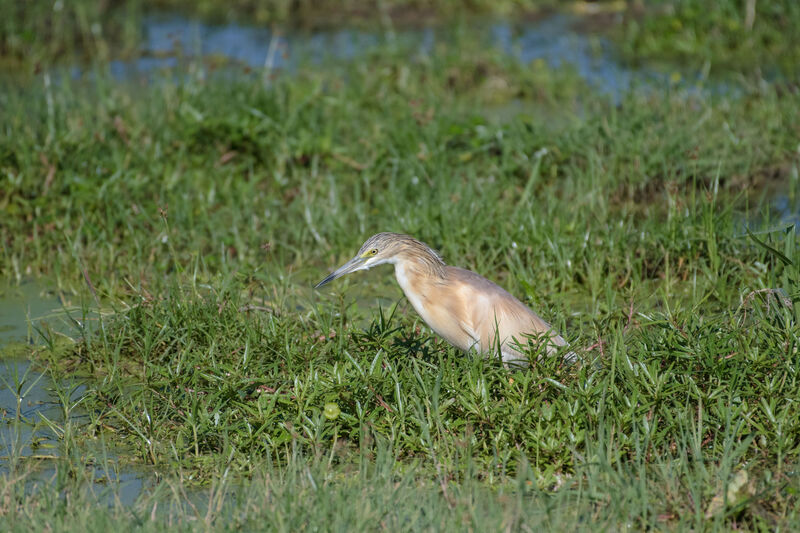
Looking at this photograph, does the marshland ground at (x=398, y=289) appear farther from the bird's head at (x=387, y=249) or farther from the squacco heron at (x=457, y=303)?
the bird's head at (x=387, y=249)

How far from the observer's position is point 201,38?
36.8ft

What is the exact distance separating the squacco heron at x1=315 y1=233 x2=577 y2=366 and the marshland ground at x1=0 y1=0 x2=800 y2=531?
0.13 meters

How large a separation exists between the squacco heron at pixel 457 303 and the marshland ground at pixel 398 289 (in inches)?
5.1

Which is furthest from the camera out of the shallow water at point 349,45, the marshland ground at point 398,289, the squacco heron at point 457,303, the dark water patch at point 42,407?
the shallow water at point 349,45

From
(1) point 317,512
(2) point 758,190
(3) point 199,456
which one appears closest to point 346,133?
(2) point 758,190

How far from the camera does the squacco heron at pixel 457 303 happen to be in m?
4.24

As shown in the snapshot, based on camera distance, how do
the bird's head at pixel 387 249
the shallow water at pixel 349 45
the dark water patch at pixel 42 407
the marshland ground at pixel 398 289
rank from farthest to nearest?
the shallow water at pixel 349 45
the bird's head at pixel 387 249
the dark water patch at pixel 42 407
the marshland ground at pixel 398 289

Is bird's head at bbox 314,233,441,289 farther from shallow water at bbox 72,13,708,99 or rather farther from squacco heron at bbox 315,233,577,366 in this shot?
shallow water at bbox 72,13,708,99

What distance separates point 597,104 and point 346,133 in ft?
6.11

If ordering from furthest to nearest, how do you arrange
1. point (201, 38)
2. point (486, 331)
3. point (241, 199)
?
point (201, 38) → point (241, 199) → point (486, 331)

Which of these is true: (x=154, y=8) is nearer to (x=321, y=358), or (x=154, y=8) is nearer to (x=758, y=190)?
(x=758, y=190)

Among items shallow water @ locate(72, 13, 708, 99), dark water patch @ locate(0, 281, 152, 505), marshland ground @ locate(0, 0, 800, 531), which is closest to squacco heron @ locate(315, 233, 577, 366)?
marshland ground @ locate(0, 0, 800, 531)

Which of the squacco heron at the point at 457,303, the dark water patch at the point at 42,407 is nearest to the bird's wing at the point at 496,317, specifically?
the squacco heron at the point at 457,303

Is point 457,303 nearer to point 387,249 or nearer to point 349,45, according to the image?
point 387,249
